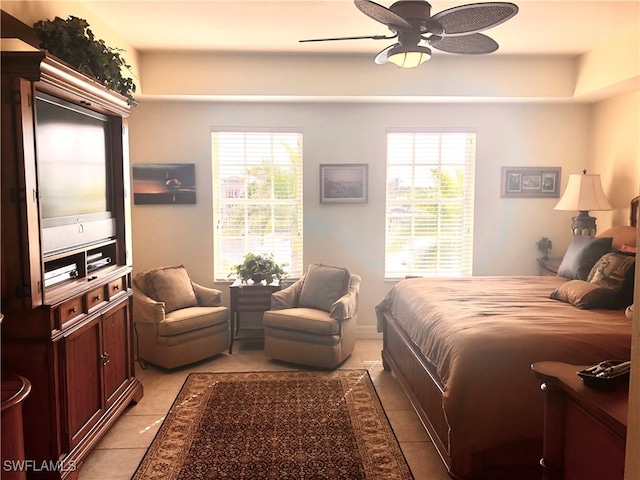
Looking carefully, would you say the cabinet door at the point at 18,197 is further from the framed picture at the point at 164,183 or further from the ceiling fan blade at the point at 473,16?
the framed picture at the point at 164,183

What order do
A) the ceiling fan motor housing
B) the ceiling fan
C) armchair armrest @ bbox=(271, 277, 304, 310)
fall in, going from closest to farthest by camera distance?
the ceiling fan, the ceiling fan motor housing, armchair armrest @ bbox=(271, 277, 304, 310)

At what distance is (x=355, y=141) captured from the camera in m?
5.33

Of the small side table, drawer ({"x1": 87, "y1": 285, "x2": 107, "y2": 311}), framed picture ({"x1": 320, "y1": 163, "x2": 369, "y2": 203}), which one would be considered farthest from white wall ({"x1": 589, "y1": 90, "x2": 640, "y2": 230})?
drawer ({"x1": 87, "y1": 285, "x2": 107, "y2": 311})

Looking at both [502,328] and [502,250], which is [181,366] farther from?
[502,250]

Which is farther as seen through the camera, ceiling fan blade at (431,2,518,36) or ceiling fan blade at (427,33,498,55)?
ceiling fan blade at (427,33,498,55)

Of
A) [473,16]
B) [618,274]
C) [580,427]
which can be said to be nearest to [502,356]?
[580,427]

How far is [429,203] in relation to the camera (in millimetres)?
5520

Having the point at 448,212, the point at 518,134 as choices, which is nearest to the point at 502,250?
the point at 448,212

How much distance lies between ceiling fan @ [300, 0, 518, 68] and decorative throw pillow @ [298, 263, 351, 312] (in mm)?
2274

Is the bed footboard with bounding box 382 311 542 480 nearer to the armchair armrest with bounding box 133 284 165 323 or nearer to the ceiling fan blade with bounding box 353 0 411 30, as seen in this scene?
the ceiling fan blade with bounding box 353 0 411 30

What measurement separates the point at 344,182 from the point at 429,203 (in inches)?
40.4

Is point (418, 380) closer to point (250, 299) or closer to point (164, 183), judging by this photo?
point (250, 299)

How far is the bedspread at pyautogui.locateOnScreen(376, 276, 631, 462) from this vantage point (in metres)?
2.50

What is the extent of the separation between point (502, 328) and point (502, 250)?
300 centimetres
